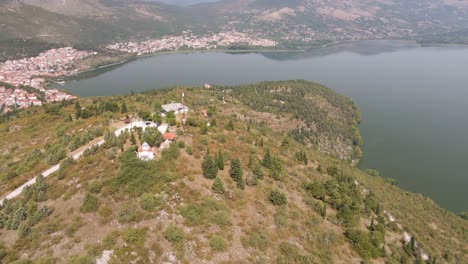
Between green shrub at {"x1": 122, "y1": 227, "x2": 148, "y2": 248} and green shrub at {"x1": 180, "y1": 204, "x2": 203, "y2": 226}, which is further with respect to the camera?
green shrub at {"x1": 180, "y1": 204, "x2": 203, "y2": 226}

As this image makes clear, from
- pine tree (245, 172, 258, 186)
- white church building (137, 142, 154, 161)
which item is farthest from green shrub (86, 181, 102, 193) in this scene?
pine tree (245, 172, 258, 186)

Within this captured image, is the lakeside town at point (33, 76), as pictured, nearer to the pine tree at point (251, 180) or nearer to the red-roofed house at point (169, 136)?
the red-roofed house at point (169, 136)

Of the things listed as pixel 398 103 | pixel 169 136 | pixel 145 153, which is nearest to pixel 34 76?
pixel 169 136

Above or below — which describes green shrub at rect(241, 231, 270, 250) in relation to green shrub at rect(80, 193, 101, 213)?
below

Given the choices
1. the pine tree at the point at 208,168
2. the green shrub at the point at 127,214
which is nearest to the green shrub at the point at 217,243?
the green shrub at the point at 127,214

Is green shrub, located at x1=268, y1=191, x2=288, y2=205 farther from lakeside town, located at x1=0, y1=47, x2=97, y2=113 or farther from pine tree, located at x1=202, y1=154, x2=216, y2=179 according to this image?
lakeside town, located at x1=0, y1=47, x2=97, y2=113

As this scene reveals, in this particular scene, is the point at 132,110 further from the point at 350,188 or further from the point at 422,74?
the point at 422,74

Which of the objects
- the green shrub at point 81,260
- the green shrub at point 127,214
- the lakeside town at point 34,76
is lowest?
the lakeside town at point 34,76
